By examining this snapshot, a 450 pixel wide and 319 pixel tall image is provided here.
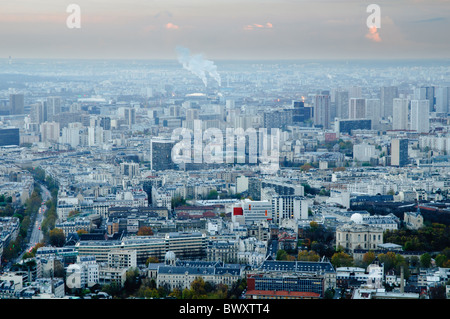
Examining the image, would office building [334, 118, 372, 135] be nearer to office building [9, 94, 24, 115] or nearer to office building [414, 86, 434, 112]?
office building [414, 86, 434, 112]

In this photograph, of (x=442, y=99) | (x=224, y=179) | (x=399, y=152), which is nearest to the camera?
(x=224, y=179)

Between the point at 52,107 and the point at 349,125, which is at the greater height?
the point at 52,107

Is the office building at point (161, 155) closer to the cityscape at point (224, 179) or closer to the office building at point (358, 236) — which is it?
the cityscape at point (224, 179)

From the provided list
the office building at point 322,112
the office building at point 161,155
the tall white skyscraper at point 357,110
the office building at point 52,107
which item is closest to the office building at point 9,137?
the office building at point 52,107

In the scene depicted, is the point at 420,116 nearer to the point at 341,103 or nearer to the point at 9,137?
the point at 341,103

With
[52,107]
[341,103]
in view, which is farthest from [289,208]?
[341,103]
